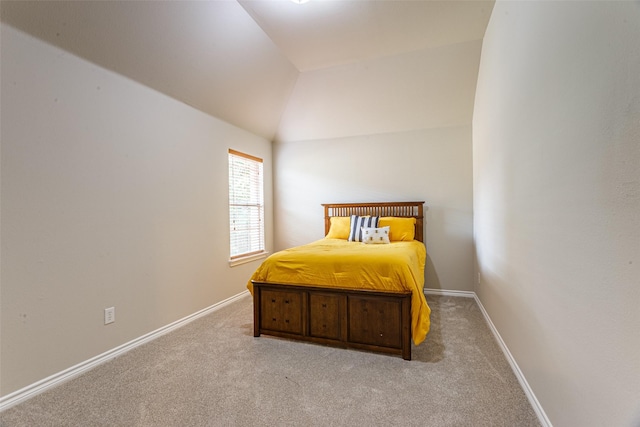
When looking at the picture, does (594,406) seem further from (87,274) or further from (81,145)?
(81,145)

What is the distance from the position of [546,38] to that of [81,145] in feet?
9.70

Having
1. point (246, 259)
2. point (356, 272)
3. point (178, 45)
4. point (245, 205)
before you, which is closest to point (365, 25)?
point (178, 45)

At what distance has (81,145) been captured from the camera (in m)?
2.15

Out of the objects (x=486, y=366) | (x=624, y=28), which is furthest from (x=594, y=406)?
(x=624, y=28)

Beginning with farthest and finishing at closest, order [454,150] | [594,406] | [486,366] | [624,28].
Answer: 1. [454,150]
2. [486,366]
3. [594,406]
4. [624,28]

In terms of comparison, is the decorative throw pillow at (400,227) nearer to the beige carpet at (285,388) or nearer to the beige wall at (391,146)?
the beige wall at (391,146)

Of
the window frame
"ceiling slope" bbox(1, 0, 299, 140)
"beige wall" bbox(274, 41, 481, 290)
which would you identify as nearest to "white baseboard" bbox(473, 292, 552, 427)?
"beige wall" bbox(274, 41, 481, 290)

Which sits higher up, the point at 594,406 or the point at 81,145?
the point at 81,145

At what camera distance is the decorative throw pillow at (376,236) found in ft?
11.6

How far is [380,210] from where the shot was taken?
4.21m

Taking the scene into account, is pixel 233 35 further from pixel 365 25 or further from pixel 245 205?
pixel 245 205

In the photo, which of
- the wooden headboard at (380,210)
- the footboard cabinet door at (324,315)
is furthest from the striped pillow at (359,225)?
the footboard cabinet door at (324,315)

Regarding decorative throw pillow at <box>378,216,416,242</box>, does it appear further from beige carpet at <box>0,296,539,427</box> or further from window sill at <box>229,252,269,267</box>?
window sill at <box>229,252,269,267</box>

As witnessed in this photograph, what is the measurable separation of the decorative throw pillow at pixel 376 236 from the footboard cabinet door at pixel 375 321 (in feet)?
4.06
